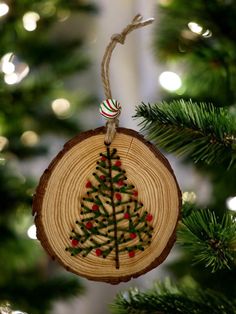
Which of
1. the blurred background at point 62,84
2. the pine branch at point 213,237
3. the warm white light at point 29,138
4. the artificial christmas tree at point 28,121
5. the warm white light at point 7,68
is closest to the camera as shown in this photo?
the pine branch at point 213,237

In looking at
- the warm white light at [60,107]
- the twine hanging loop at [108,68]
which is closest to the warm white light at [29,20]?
the warm white light at [60,107]

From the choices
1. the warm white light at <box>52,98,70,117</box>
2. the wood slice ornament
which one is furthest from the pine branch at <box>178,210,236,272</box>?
the warm white light at <box>52,98,70,117</box>

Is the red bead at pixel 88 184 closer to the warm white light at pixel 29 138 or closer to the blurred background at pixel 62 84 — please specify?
the blurred background at pixel 62 84

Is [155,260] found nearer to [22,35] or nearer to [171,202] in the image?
[171,202]

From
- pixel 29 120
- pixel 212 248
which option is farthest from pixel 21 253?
pixel 212 248

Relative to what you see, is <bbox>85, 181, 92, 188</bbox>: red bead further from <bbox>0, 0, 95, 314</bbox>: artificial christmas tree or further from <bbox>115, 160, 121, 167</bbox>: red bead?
<bbox>0, 0, 95, 314</bbox>: artificial christmas tree

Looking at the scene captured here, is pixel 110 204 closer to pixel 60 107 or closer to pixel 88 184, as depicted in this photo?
pixel 88 184

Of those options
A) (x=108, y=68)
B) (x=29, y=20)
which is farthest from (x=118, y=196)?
(x=29, y=20)
